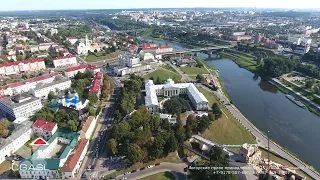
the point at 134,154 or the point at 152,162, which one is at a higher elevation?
the point at 134,154

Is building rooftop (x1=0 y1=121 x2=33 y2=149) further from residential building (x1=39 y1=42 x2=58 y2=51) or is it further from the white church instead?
residential building (x1=39 y1=42 x2=58 y2=51)

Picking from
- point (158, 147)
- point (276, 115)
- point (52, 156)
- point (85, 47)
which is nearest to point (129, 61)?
point (85, 47)

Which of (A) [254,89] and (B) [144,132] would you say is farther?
(A) [254,89]

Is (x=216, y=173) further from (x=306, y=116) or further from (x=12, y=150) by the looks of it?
(x=306, y=116)

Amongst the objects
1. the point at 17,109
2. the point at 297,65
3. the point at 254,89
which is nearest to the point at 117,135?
the point at 17,109

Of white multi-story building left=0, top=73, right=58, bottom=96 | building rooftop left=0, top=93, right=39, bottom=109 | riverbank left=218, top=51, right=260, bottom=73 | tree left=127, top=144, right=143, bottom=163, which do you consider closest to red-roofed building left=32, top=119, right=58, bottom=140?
building rooftop left=0, top=93, right=39, bottom=109

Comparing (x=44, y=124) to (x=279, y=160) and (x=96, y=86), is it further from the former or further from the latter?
(x=279, y=160)
